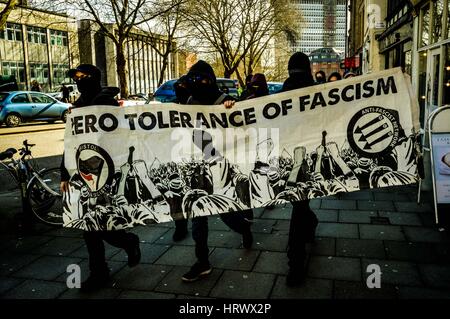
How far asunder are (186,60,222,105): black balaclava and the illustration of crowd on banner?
0.22 meters

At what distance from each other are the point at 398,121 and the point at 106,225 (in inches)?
113

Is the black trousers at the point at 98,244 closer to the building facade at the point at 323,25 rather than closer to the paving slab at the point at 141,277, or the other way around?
the paving slab at the point at 141,277

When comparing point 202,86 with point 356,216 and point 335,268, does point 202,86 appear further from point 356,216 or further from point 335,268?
point 356,216

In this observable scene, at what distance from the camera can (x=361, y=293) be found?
3.40m

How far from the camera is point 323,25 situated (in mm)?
147875

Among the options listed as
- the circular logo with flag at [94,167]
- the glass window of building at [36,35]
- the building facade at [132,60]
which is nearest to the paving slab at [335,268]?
the circular logo with flag at [94,167]

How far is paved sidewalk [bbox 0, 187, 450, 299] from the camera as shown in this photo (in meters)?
3.54

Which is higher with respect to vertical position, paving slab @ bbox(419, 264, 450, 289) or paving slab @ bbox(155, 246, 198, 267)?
paving slab @ bbox(419, 264, 450, 289)

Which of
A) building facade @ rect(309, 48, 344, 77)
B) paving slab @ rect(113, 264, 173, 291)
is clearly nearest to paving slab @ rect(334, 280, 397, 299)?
paving slab @ rect(113, 264, 173, 291)

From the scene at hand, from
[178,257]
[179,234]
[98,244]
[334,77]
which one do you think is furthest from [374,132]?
[334,77]

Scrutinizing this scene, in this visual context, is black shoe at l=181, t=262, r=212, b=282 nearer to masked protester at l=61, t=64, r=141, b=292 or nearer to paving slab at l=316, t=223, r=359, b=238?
masked protester at l=61, t=64, r=141, b=292

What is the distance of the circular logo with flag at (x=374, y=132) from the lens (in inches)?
151

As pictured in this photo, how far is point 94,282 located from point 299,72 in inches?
107
